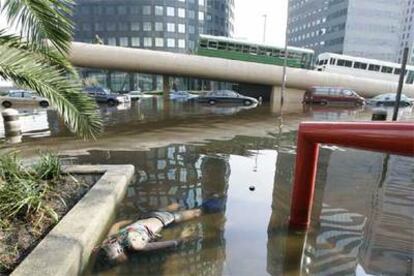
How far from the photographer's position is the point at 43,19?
4191mm

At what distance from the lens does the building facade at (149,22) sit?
3105 inches

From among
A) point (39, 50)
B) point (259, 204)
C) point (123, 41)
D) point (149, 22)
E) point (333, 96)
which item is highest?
point (149, 22)

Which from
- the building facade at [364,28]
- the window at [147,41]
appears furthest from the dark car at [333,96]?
the building facade at [364,28]

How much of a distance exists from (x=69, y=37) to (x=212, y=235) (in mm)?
3376

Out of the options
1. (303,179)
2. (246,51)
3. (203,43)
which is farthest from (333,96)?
(303,179)

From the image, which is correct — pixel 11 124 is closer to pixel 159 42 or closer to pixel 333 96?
pixel 333 96

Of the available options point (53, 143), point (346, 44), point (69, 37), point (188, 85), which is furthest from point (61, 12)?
point (346, 44)

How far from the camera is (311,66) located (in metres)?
37.8

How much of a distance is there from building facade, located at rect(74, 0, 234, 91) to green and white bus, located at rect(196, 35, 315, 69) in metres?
45.5

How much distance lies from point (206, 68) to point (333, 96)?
501 inches

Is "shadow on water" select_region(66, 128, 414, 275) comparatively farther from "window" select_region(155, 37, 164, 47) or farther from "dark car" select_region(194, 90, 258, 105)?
"window" select_region(155, 37, 164, 47)

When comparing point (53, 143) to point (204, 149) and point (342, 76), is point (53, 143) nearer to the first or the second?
point (204, 149)

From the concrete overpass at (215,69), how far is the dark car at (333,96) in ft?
10.5

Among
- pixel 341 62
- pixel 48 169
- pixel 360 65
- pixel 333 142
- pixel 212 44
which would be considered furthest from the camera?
pixel 360 65
